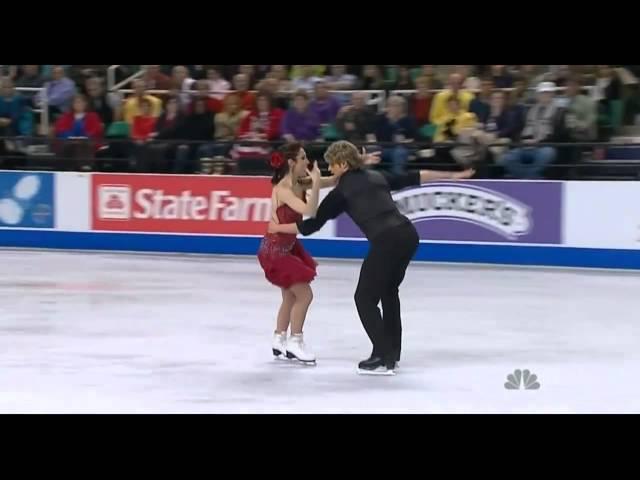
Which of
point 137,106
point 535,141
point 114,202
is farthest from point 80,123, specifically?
point 535,141

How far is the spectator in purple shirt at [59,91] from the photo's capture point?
A: 1588 centimetres

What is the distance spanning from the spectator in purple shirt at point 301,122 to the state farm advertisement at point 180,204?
2.54ft

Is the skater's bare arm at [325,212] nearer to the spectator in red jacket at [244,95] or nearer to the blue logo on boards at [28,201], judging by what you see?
the spectator in red jacket at [244,95]

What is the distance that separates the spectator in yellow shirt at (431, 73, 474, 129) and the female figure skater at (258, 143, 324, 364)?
591cm

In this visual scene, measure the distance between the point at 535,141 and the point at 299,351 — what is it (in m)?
6.14

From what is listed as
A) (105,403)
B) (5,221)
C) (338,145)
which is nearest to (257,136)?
(5,221)

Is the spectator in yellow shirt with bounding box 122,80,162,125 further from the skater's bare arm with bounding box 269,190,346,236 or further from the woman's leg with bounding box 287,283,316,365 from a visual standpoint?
the skater's bare arm with bounding box 269,190,346,236

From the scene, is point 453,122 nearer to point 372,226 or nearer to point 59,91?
point 59,91

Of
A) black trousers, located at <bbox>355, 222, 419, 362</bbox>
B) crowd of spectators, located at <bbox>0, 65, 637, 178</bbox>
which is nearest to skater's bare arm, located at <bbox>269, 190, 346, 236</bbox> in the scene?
black trousers, located at <bbox>355, 222, 419, 362</bbox>

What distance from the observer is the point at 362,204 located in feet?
24.9

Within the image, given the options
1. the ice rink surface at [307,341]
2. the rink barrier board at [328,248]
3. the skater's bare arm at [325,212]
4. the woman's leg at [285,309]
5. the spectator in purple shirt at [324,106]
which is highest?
the skater's bare arm at [325,212]

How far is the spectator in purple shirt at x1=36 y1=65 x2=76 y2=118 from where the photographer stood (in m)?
15.9

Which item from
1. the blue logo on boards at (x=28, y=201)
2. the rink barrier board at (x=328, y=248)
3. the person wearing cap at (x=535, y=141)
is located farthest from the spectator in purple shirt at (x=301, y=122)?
the blue logo on boards at (x=28, y=201)
